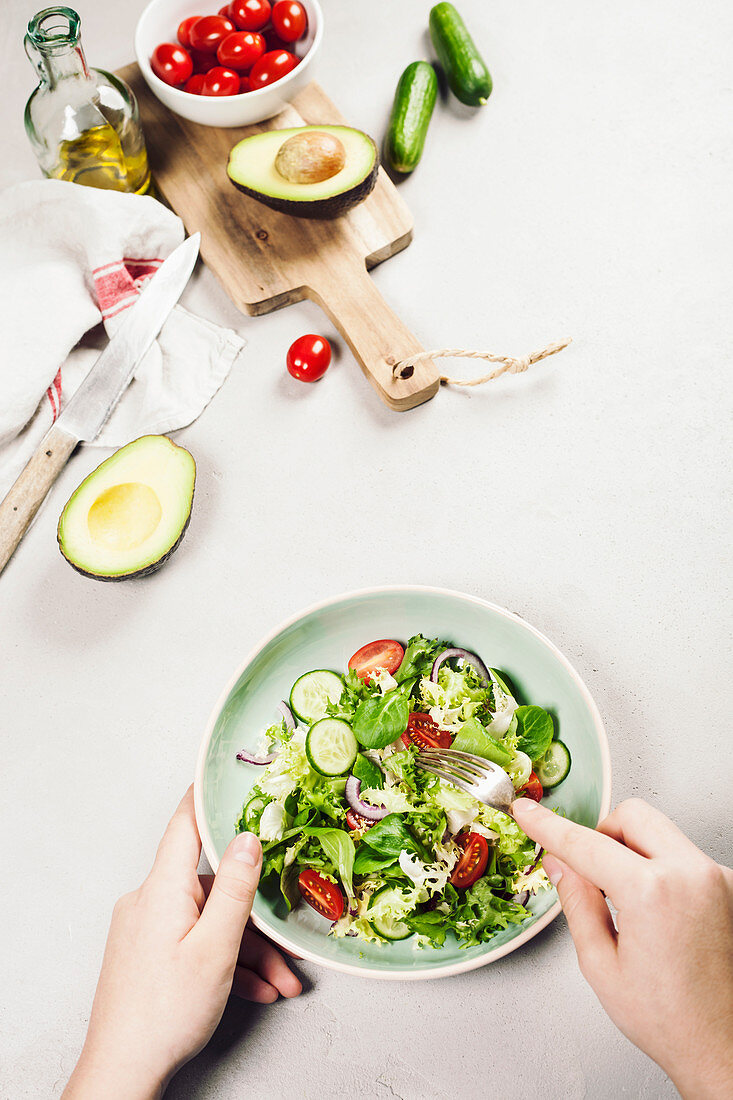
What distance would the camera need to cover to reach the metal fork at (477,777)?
1.01m

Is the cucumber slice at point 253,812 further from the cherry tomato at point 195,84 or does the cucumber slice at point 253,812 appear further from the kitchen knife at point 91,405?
the cherry tomato at point 195,84

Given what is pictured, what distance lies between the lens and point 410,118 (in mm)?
1544

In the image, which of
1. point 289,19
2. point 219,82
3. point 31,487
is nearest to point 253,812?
point 31,487

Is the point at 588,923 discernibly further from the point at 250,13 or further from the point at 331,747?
the point at 250,13

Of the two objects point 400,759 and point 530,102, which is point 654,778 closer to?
point 400,759

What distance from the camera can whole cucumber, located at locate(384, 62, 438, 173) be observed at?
1.53 meters

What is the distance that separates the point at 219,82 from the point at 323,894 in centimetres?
141

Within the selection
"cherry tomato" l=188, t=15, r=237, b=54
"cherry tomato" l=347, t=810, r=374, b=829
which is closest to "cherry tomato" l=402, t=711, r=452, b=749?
"cherry tomato" l=347, t=810, r=374, b=829

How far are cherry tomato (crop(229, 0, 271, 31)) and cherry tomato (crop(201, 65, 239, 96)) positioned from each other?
0.32 feet

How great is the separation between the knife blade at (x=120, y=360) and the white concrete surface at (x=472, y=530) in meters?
0.09

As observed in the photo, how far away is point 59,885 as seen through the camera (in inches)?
50.6

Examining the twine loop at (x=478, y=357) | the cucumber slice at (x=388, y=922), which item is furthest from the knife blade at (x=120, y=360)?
the cucumber slice at (x=388, y=922)

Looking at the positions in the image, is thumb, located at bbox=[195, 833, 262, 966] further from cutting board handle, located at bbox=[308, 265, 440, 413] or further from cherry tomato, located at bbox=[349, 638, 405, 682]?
cutting board handle, located at bbox=[308, 265, 440, 413]

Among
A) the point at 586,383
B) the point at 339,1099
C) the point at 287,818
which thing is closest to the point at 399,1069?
the point at 339,1099
